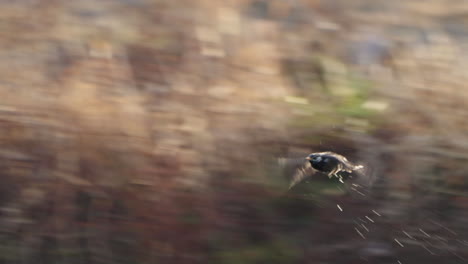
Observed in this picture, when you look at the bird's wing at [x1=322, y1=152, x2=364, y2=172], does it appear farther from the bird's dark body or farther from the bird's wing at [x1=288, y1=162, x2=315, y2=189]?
the bird's wing at [x1=288, y1=162, x2=315, y2=189]

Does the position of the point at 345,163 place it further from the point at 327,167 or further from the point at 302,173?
the point at 302,173

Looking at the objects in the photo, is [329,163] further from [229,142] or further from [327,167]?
[229,142]

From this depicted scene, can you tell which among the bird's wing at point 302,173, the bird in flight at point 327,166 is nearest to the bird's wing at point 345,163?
the bird in flight at point 327,166

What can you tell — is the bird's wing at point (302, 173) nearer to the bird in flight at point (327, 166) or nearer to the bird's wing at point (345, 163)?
the bird in flight at point (327, 166)

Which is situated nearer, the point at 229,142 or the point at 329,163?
the point at 329,163

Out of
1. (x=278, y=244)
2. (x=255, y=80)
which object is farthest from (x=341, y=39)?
(x=278, y=244)

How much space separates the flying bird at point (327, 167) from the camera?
131 inches

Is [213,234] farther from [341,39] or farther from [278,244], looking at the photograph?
[341,39]

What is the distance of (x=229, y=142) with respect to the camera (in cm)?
349

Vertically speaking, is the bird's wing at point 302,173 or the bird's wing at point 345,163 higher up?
the bird's wing at point 345,163

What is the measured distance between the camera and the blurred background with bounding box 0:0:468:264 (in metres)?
3.24

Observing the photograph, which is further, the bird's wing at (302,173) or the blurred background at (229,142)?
the bird's wing at (302,173)

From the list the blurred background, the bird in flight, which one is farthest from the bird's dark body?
the blurred background

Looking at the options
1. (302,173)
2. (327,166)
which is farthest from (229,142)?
(327,166)
